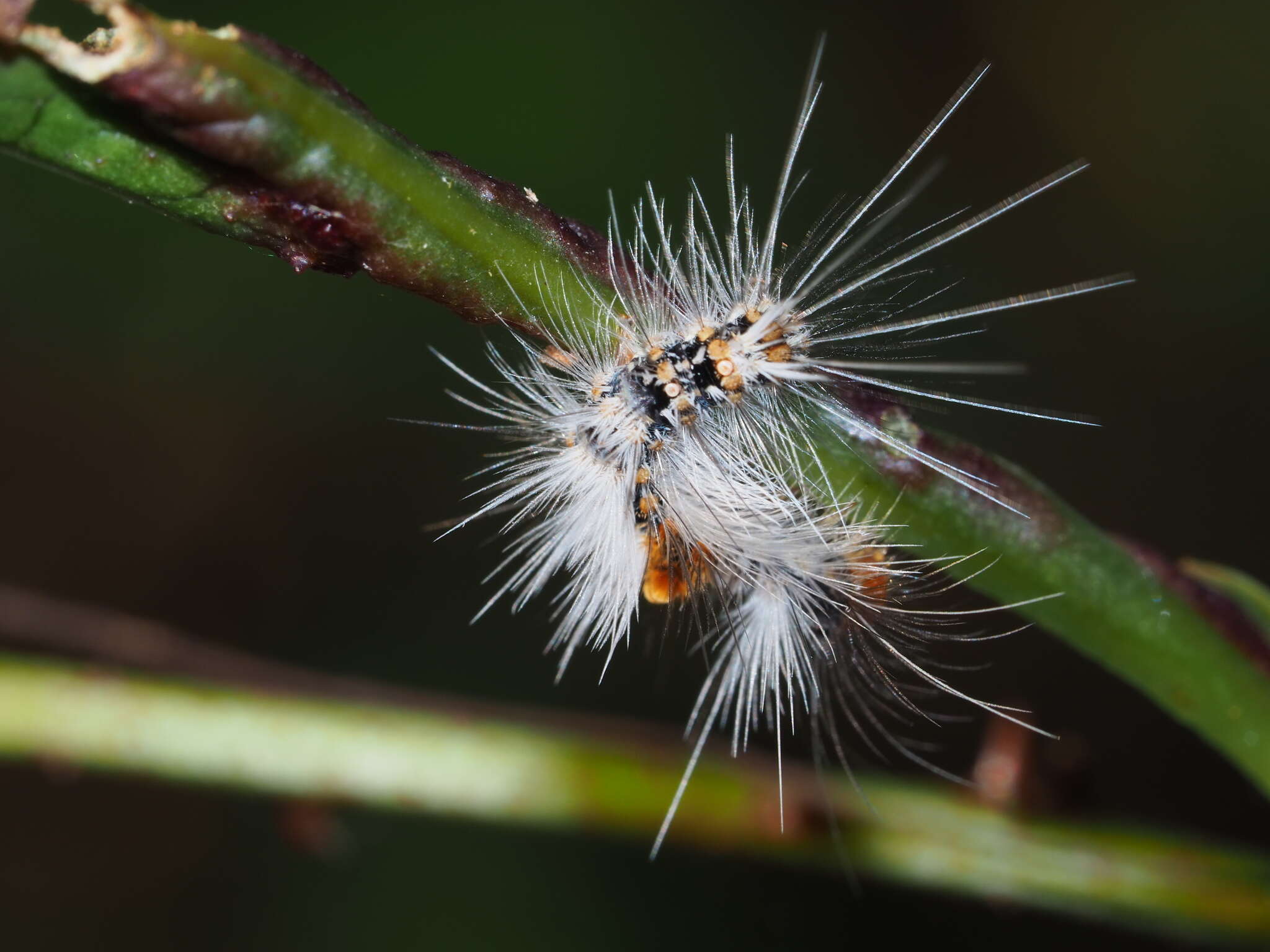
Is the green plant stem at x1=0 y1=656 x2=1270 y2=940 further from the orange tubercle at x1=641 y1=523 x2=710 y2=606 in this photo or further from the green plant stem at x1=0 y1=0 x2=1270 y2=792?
the green plant stem at x1=0 y1=0 x2=1270 y2=792

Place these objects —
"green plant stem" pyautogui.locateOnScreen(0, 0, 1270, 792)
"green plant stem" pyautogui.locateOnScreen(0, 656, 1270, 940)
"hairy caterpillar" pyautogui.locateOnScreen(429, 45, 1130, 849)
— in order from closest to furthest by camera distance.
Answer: "green plant stem" pyautogui.locateOnScreen(0, 0, 1270, 792), "hairy caterpillar" pyautogui.locateOnScreen(429, 45, 1130, 849), "green plant stem" pyautogui.locateOnScreen(0, 656, 1270, 940)

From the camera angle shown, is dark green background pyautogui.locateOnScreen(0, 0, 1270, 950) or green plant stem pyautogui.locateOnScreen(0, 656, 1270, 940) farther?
dark green background pyautogui.locateOnScreen(0, 0, 1270, 950)

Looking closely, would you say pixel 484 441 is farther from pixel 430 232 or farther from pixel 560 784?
pixel 430 232

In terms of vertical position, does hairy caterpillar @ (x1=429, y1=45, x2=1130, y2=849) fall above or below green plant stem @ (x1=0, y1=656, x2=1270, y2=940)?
above

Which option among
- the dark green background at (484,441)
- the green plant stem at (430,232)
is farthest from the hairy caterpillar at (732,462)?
the dark green background at (484,441)

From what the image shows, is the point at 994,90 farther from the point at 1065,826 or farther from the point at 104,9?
the point at 104,9

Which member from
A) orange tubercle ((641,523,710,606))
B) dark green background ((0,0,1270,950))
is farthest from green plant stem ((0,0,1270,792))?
dark green background ((0,0,1270,950))

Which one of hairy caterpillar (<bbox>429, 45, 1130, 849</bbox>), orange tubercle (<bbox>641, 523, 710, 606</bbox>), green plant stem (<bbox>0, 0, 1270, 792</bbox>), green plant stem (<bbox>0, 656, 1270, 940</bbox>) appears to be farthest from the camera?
green plant stem (<bbox>0, 656, 1270, 940</bbox>)
